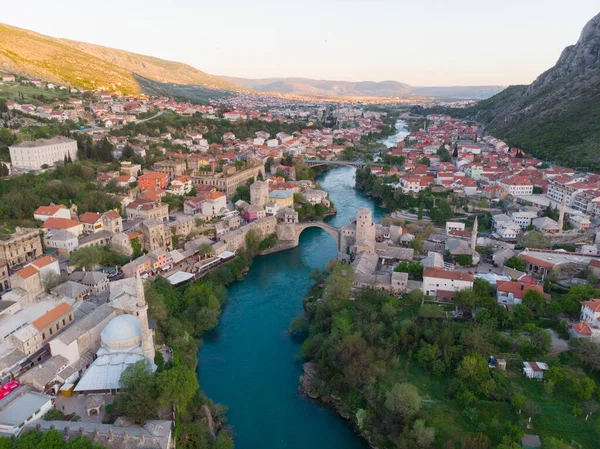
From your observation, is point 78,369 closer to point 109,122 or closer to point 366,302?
point 366,302

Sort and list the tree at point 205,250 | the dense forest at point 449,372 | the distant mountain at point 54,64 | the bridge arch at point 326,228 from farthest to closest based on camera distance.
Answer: the distant mountain at point 54,64, the bridge arch at point 326,228, the tree at point 205,250, the dense forest at point 449,372

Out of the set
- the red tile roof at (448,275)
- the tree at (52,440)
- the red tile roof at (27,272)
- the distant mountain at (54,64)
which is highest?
the distant mountain at (54,64)

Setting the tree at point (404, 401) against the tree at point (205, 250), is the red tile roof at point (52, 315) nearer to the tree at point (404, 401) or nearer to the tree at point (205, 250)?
the tree at point (205, 250)

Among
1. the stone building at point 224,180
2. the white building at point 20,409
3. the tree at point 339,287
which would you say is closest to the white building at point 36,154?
the stone building at point 224,180

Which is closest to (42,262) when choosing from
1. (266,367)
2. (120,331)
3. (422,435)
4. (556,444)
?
(120,331)

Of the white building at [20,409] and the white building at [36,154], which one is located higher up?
the white building at [36,154]

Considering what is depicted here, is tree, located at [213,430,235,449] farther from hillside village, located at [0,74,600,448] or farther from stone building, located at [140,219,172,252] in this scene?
stone building, located at [140,219,172,252]

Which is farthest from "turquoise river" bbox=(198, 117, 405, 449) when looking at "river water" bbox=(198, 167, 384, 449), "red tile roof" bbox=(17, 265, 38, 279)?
"red tile roof" bbox=(17, 265, 38, 279)
